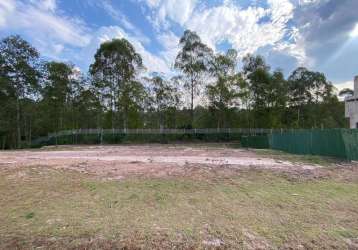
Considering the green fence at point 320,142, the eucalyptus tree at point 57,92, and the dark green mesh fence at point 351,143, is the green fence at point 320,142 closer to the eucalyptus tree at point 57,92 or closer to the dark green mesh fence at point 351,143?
the dark green mesh fence at point 351,143

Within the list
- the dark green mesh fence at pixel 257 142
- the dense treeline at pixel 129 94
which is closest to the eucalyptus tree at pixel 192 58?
the dense treeline at pixel 129 94

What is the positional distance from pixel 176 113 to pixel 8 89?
680 inches

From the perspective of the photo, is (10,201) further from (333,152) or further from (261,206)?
(333,152)

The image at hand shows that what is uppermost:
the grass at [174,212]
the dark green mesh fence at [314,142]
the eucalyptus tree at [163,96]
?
the eucalyptus tree at [163,96]

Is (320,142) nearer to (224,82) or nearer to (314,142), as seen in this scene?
(314,142)

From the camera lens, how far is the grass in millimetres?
3191

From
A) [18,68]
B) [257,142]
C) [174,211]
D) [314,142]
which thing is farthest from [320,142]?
[18,68]

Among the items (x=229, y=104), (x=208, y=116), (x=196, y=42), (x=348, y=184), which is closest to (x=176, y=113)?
(x=208, y=116)

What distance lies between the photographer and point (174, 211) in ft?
13.6

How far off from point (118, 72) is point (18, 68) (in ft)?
29.5

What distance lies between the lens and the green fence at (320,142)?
1132 centimetres

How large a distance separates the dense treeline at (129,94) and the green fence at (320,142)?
13.3m

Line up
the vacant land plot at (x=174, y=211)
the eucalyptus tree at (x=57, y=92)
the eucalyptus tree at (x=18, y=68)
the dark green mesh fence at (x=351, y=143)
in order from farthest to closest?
the eucalyptus tree at (x=57, y=92) → the eucalyptus tree at (x=18, y=68) → the dark green mesh fence at (x=351, y=143) → the vacant land plot at (x=174, y=211)

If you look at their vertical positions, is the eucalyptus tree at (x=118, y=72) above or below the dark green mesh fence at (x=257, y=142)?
above
